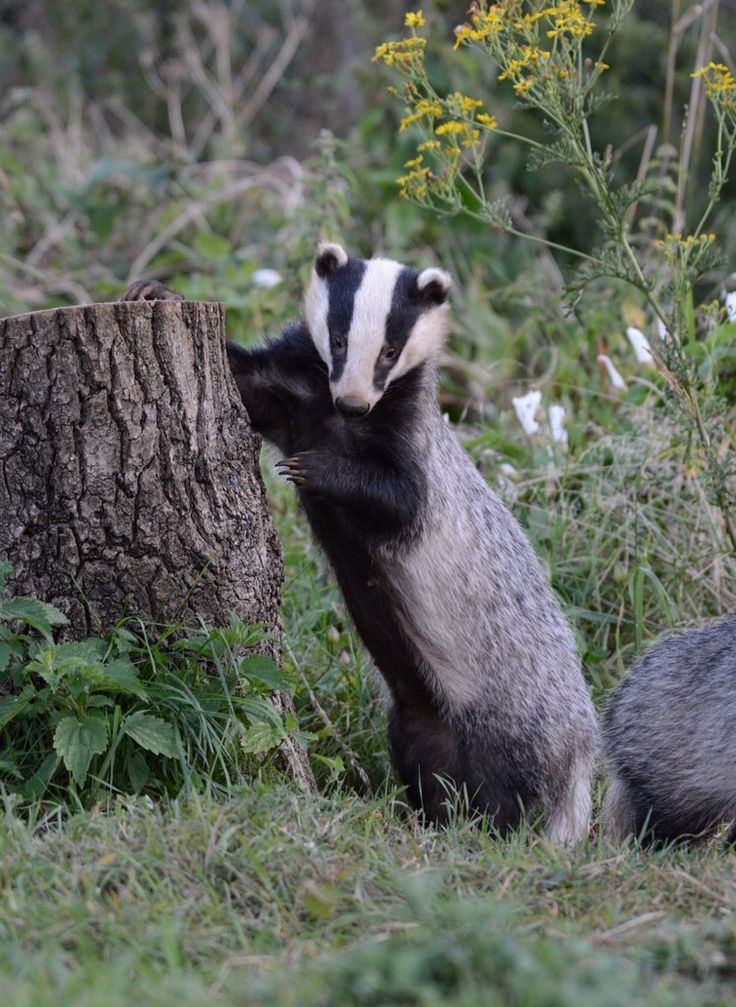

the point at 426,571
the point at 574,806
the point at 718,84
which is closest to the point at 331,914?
the point at 426,571

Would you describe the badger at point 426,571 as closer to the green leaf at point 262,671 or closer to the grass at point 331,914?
the green leaf at point 262,671

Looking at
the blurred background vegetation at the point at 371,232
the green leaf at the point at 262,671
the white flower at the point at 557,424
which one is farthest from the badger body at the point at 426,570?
the white flower at the point at 557,424

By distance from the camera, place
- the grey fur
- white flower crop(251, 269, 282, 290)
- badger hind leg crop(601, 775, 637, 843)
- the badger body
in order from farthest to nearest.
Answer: white flower crop(251, 269, 282, 290)
badger hind leg crop(601, 775, 637, 843)
the grey fur
the badger body

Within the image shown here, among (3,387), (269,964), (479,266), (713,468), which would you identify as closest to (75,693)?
(3,387)

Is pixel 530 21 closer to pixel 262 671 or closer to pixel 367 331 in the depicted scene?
pixel 367 331

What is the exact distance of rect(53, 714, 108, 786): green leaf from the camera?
11.6 ft

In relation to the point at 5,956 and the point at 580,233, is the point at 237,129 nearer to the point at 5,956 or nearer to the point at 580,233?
the point at 580,233

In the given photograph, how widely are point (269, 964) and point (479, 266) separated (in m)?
6.59

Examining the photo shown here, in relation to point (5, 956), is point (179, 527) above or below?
above

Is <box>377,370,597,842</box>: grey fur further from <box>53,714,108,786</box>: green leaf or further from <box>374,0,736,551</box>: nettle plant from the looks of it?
<box>53,714,108,786</box>: green leaf

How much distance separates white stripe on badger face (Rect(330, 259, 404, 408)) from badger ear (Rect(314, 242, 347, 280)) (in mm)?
89

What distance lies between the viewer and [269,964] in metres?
2.55

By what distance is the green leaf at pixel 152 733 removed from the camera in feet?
11.9

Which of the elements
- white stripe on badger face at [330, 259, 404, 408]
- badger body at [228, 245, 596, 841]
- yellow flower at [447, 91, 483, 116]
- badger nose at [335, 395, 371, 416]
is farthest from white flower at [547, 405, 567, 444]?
badger nose at [335, 395, 371, 416]
